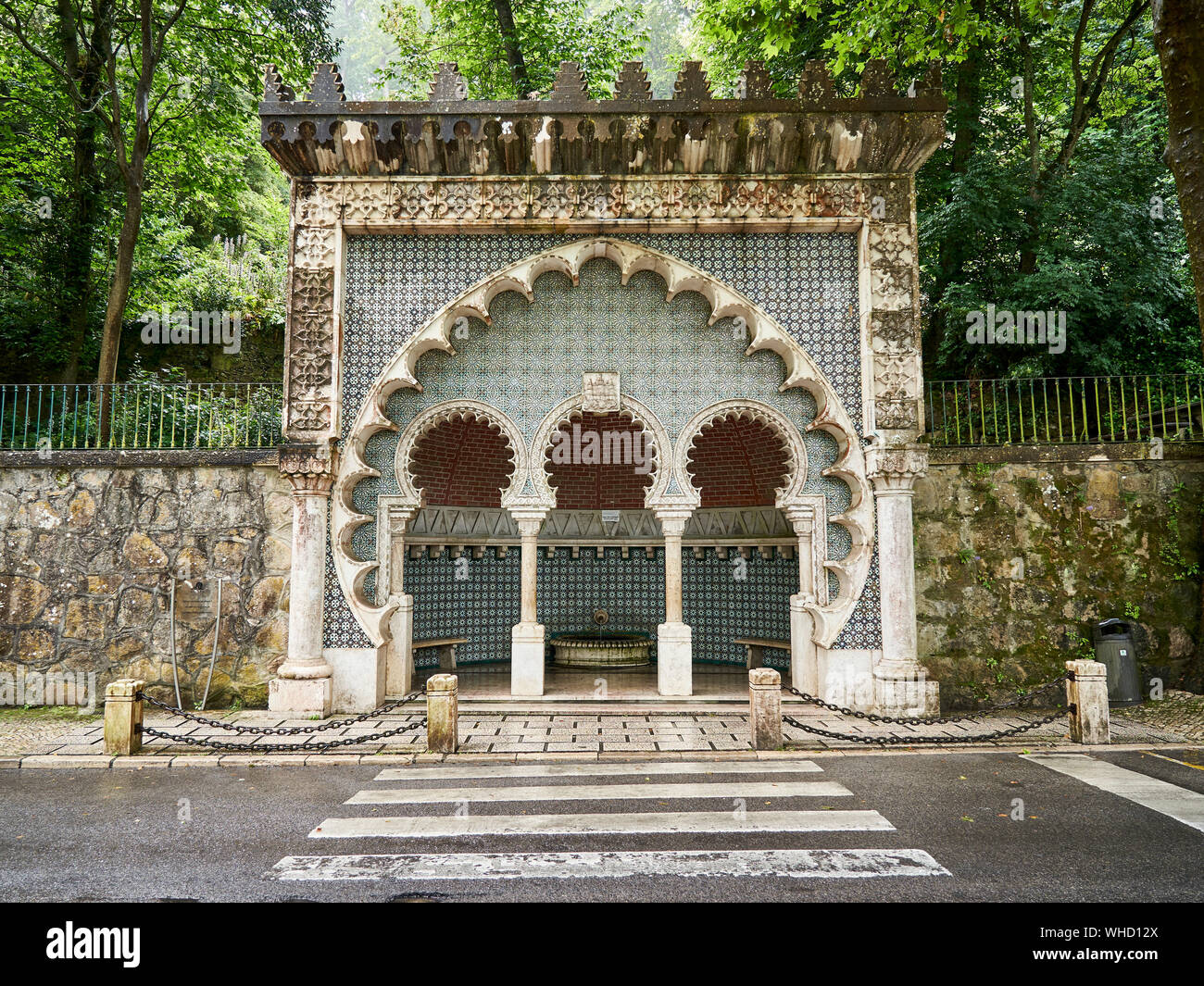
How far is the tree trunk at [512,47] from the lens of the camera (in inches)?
583

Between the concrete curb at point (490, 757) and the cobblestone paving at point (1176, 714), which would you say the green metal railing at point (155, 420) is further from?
the cobblestone paving at point (1176, 714)

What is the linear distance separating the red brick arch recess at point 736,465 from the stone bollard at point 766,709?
462 centimetres

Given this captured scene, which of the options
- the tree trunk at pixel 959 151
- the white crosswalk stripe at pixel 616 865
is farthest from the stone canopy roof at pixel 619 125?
the white crosswalk stripe at pixel 616 865

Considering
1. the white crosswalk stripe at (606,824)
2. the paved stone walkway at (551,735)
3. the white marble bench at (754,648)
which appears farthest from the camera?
the white marble bench at (754,648)

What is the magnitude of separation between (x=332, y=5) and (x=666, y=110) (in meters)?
11.0

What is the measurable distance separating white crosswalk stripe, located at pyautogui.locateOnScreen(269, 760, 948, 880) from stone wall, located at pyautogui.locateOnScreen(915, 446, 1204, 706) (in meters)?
3.22

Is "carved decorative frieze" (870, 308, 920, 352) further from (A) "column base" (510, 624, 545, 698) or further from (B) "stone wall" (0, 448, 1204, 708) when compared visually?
(A) "column base" (510, 624, 545, 698)

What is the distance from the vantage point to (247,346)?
1762cm

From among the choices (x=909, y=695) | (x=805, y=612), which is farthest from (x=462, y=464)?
(x=909, y=695)

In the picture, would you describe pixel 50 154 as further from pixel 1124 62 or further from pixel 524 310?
pixel 1124 62

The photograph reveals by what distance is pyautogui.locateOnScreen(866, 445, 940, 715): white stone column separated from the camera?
313 inches

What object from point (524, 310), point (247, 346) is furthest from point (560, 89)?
point (247, 346)

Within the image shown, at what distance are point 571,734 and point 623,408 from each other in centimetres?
382

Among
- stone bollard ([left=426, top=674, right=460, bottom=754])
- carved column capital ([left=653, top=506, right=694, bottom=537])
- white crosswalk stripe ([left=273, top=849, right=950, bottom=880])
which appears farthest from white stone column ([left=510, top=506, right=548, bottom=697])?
white crosswalk stripe ([left=273, top=849, right=950, bottom=880])
